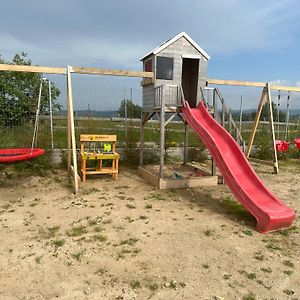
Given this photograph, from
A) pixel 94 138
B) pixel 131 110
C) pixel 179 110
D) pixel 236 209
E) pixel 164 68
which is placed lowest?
pixel 236 209

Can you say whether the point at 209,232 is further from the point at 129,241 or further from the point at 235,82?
the point at 235,82

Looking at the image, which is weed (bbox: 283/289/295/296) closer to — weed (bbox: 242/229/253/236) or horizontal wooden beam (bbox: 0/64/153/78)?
weed (bbox: 242/229/253/236)

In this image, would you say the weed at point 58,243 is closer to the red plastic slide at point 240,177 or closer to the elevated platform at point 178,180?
the red plastic slide at point 240,177

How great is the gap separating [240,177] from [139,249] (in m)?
2.85

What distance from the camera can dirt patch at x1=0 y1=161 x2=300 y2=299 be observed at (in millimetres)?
3551

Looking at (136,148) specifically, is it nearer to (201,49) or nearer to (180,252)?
(201,49)

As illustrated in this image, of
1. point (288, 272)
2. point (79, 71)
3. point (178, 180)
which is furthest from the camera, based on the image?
point (178, 180)

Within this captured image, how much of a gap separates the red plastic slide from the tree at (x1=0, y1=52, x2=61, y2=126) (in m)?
5.46

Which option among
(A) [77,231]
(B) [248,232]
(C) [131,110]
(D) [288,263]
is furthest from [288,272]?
(C) [131,110]

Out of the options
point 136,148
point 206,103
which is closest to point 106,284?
point 206,103

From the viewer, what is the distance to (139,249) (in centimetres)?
447

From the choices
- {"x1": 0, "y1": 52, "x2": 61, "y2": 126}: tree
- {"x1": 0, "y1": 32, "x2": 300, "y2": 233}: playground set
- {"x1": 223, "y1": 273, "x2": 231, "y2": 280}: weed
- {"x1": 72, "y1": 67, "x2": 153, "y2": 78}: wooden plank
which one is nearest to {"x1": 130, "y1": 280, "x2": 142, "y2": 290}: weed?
{"x1": 223, "y1": 273, "x2": 231, "y2": 280}: weed

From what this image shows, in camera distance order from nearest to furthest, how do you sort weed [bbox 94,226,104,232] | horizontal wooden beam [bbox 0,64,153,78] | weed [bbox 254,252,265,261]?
weed [bbox 254,252,265,261] → weed [bbox 94,226,104,232] → horizontal wooden beam [bbox 0,64,153,78]

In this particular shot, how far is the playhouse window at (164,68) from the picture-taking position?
26.8 ft
